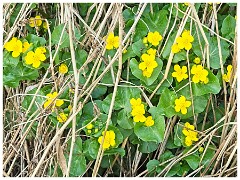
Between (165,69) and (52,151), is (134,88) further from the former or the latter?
(52,151)

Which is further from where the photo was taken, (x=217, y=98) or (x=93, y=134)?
(x=217, y=98)

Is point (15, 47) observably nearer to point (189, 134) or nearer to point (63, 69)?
Result: point (63, 69)

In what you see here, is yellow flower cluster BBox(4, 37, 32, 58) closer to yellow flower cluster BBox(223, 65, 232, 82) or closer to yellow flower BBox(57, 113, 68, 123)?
yellow flower BBox(57, 113, 68, 123)

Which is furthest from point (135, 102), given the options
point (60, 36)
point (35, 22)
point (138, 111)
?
point (35, 22)

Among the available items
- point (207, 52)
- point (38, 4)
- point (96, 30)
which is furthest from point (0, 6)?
point (207, 52)

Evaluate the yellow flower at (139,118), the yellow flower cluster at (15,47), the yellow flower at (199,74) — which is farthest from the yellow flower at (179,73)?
the yellow flower cluster at (15,47)
